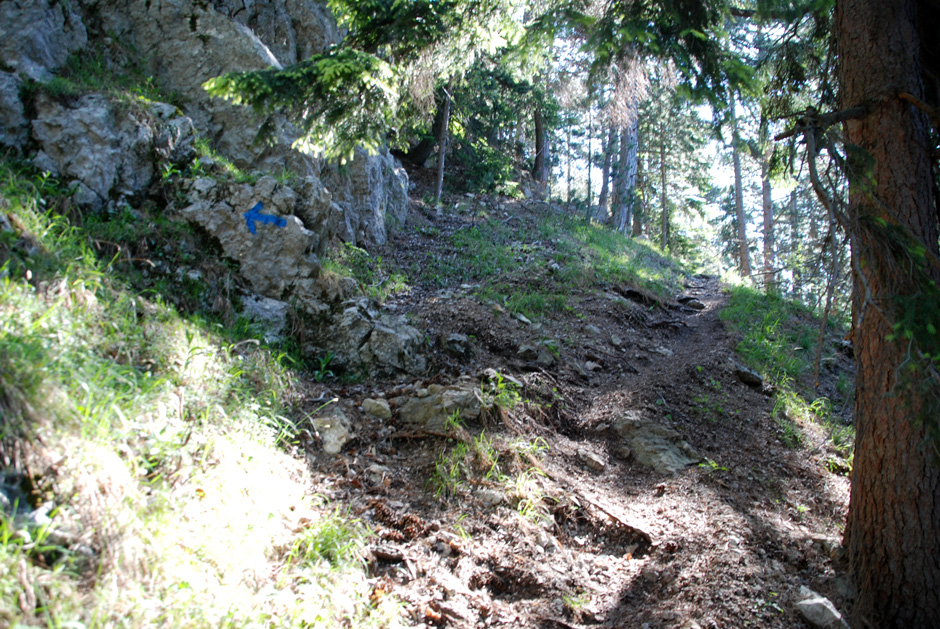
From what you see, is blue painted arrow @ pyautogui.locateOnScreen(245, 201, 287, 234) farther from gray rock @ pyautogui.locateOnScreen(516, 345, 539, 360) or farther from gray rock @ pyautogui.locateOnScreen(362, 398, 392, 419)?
gray rock @ pyautogui.locateOnScreen(516, 345, 539, 360)

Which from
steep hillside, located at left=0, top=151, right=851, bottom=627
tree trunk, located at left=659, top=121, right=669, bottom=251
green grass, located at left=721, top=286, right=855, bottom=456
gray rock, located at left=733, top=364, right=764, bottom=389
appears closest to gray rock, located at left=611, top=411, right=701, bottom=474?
steep hillside, located at left=0, top=151, right=851, bottom=627

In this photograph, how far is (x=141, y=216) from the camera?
18.1 ft

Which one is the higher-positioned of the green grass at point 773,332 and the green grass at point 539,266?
the green grass at point 539,266

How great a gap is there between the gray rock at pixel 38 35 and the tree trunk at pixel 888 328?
26.1 ft

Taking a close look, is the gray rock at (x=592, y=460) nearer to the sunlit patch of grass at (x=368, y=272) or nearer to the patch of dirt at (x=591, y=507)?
the patch of dirt at (x=591, y=507)

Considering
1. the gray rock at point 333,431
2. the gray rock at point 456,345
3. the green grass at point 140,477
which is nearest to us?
the green grass at point 140,477

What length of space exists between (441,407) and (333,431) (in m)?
1.02

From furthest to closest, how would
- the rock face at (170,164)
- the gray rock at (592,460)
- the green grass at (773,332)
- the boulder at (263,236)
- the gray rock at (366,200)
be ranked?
the gray rock at (366,200), the green grass at (773,332), the boulder at (263,236), the rock face at (170,164), the gray rock at (592,460)

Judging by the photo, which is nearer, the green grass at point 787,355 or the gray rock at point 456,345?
the green grass at point 787,355

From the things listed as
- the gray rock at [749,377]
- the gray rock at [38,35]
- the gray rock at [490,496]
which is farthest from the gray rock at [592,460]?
the gray rock at [38,35]

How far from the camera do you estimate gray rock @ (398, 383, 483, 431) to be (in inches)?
184

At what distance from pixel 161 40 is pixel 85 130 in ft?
11.5

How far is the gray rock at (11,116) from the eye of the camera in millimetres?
5133

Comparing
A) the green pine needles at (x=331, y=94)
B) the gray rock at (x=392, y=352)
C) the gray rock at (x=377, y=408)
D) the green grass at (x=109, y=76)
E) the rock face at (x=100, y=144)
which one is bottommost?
the gray rock at (x=377, y=408)
